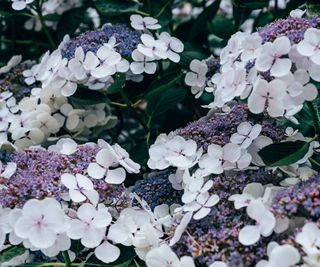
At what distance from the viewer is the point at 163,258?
120 centimetres

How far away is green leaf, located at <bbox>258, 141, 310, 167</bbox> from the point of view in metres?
1.31

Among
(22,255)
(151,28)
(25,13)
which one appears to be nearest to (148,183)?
(22,255)

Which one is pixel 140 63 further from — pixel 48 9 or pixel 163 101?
pixel 48 9

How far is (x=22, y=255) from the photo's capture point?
1.35 m

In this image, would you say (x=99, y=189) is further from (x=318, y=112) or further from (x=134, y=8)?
(x=134, y=8)

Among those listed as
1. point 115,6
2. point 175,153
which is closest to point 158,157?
point 175,153

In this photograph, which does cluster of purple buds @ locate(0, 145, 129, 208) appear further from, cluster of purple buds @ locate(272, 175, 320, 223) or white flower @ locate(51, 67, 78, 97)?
cluster of purple buds @ locate(272, 175, 320, 223)

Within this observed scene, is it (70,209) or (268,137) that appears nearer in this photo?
(70,209)

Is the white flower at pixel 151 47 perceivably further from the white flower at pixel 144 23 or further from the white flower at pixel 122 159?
the white flower at pixel 122 159

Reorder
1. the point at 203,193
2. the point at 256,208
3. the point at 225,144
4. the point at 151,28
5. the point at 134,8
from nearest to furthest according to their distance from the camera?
the point at 256,208
the point at 203,193
the point at 225,144
the point at 151,28
the point at 134,8

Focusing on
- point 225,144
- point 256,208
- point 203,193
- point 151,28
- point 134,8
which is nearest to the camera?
point 256,208

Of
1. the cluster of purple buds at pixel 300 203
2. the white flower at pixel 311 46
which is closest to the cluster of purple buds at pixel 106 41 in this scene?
the white flower at pixel 311 46

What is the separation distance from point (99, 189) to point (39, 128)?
406 millimetres

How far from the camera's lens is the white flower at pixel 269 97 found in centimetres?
125
